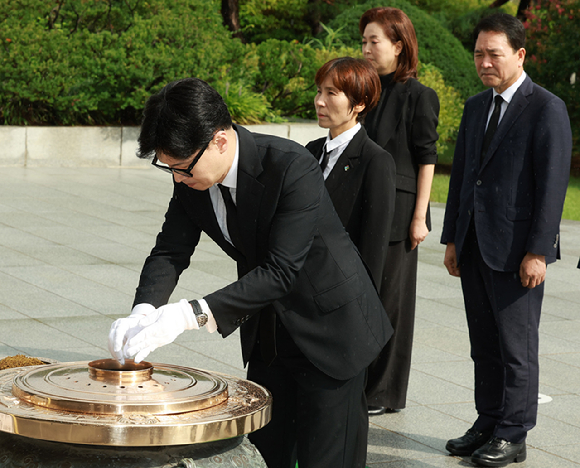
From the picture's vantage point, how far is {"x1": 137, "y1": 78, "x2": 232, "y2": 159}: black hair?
7.38ft

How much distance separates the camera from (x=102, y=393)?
2.16 meters

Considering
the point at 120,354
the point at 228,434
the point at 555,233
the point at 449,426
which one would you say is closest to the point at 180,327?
the point at 120,354

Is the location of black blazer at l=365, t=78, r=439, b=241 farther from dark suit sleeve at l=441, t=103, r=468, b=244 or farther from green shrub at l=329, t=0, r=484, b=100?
green shrub at l=329, t=0, r=484, b=100

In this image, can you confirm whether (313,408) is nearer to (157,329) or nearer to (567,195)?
(157,329)

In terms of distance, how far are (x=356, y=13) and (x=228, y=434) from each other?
57.0ft

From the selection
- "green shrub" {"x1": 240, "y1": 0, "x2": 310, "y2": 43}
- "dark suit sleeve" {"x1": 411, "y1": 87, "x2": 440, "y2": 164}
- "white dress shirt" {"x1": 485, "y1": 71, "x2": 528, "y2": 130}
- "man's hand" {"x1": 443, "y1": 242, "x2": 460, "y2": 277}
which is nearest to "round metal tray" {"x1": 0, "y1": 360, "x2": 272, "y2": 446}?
"man's hand" {"x1": 443, "y1": 242, "x2": 460, "y2": 277}

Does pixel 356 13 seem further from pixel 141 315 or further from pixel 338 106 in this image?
pixel 141 315

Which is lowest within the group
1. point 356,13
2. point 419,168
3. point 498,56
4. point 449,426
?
→ point 449,426

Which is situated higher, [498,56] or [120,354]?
[498,56]

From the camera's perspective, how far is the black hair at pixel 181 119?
7.38 ft

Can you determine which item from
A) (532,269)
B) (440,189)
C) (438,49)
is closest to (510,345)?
(532,269)

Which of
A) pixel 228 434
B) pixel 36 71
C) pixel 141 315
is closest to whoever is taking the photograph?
pixel 228 434

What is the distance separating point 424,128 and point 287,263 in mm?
2153

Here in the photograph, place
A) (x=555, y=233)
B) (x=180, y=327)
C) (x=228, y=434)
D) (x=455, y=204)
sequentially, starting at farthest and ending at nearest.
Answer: (x=455, y=204) < (x=555, y=233) < (x=180, y=327) < (x=228, y=434)
